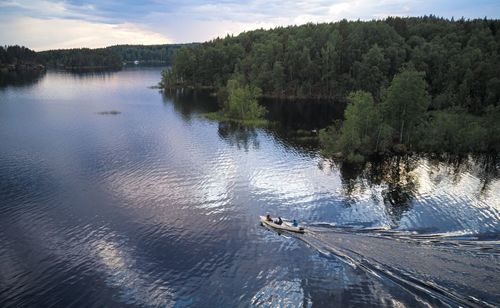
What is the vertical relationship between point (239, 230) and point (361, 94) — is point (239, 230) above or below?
below

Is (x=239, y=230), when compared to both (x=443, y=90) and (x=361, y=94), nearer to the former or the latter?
(x=361, y=94)

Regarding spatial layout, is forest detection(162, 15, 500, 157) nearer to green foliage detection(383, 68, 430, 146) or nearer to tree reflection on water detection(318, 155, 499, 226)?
green foliage detection(383, 68, 430, 146)

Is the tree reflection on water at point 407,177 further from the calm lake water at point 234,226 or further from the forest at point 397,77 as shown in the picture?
the forest at point 397,77

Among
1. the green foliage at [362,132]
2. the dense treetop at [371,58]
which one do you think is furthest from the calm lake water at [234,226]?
the dense treetop at [371,58]

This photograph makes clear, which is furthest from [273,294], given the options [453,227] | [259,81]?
[259,81]

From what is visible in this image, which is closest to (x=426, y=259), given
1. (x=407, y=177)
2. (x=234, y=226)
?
(x=234, y=226)
